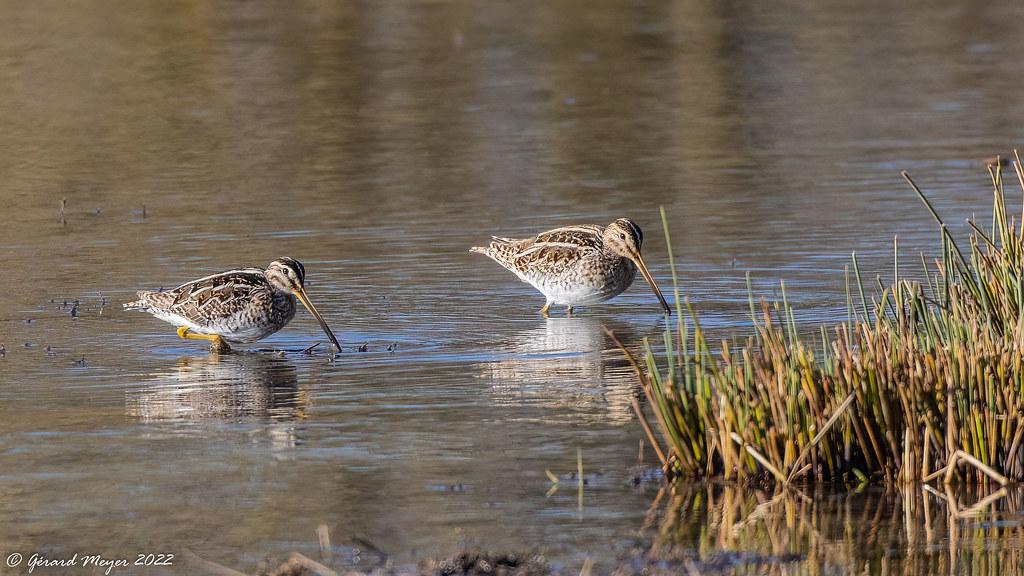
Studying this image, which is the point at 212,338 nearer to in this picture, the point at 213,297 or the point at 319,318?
the point at 213,297

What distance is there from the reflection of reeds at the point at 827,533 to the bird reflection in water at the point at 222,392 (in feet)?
9.99

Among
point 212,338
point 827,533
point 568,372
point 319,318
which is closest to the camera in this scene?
point 827,533

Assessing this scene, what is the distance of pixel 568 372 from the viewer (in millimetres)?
11195

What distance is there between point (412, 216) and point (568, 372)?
6.78 m

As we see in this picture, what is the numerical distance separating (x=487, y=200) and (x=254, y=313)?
6.81 metres

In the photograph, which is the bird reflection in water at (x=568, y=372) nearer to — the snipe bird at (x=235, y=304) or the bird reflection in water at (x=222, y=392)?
the bird reflection in water at (x=222, y=392)

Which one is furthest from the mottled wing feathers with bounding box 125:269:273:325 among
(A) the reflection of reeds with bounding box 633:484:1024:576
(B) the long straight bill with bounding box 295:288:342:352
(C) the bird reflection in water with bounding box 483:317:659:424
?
(A) the reflection of reeds with bounding box 633:484:1024:576

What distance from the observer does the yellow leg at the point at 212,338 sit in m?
12.5

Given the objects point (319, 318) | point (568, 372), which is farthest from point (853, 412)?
point (319, 318)

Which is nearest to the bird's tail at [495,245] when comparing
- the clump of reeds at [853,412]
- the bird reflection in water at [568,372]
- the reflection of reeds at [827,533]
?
the bird reflection in water at [568,372]

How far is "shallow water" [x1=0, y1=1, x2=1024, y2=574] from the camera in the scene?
8469 mm

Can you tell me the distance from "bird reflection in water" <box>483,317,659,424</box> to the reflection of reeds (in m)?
1.75

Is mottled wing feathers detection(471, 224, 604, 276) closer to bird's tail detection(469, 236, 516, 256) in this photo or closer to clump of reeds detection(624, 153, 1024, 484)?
bird's tail detection(469, 236, 516, 256)

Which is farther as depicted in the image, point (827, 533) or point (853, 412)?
point (853, 412)
